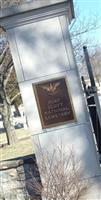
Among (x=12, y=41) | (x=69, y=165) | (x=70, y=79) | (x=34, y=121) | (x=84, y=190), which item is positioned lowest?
(x=84, y=190)

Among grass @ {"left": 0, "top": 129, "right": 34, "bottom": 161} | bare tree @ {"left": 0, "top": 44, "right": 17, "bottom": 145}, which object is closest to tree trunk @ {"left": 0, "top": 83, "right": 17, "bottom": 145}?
bare tree @ {"left": 0, "top": 44, "right": 17, "bottom": 145}

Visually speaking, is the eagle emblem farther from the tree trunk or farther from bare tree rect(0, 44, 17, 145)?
the tree trunk

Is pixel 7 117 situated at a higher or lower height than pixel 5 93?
lower

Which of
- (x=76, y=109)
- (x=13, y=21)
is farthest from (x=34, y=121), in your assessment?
(x=13, y=21)

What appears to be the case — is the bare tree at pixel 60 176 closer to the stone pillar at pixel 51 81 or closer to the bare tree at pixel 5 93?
the stone pillar at pixel 51 81

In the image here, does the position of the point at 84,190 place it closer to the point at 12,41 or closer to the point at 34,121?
the point at 34,121

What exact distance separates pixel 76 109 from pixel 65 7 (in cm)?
150

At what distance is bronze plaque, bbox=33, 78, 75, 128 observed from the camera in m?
6.11

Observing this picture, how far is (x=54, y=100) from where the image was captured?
20.1 ft

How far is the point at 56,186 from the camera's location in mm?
5668

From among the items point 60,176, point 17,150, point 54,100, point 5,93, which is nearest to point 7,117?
point 5,93

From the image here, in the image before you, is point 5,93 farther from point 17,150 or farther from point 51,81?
point 51,81

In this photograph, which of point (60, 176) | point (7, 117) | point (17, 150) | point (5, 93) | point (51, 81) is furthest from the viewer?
point (7, 117)

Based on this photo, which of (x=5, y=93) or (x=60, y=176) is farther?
(x=5, y=93)
